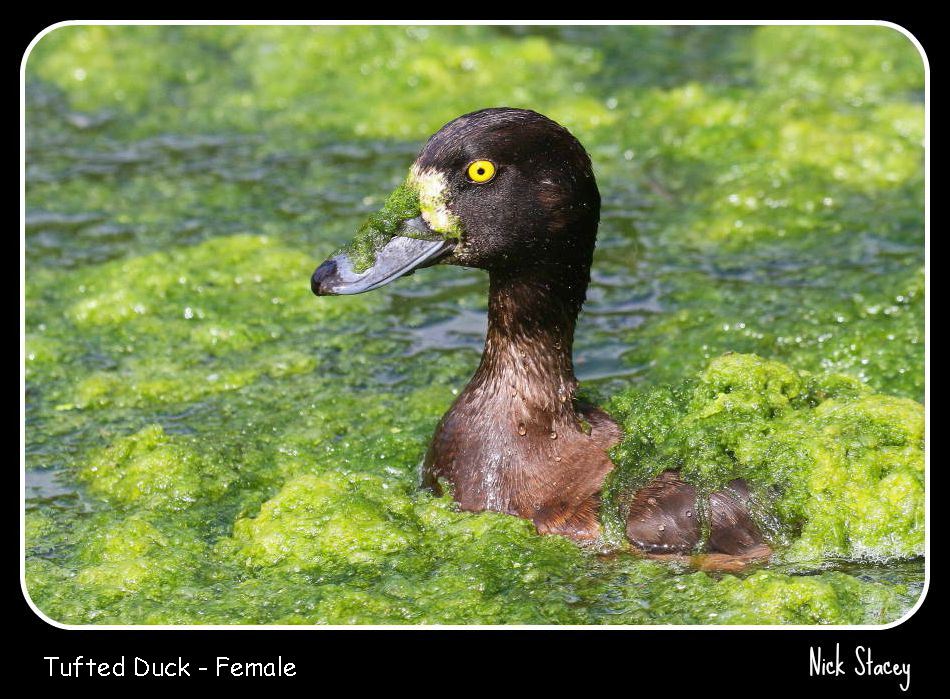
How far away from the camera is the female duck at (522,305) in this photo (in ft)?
14.8

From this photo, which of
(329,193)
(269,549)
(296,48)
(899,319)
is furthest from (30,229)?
(899,319)

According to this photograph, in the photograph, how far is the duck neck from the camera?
4.75m

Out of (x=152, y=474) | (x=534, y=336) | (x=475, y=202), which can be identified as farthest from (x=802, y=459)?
(x=152, y=474)

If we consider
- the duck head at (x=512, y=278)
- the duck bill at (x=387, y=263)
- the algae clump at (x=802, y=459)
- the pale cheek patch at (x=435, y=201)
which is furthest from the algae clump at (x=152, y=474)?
the algae clump at (x=802, y=459)

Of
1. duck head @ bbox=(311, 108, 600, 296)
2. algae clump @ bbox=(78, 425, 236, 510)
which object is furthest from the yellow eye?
algae clump @ bbox=(78, 425, 236, 510)

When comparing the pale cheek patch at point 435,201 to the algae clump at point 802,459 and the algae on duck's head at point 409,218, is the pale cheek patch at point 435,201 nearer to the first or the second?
the algae on duck's head at point 409,218

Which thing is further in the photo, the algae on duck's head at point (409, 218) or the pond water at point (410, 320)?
the pond water at point (410, 320)

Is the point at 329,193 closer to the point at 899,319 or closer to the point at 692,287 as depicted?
the point at 692,287

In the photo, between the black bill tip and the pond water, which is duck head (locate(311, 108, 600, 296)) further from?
the pond water

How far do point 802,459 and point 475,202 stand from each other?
4.76ft

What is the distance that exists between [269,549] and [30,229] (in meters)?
3.58

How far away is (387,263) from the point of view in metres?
4.50

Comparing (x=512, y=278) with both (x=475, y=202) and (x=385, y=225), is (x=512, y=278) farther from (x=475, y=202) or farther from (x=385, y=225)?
(x=385, y=225)

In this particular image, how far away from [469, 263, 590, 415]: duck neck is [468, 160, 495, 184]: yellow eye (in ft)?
1.19
